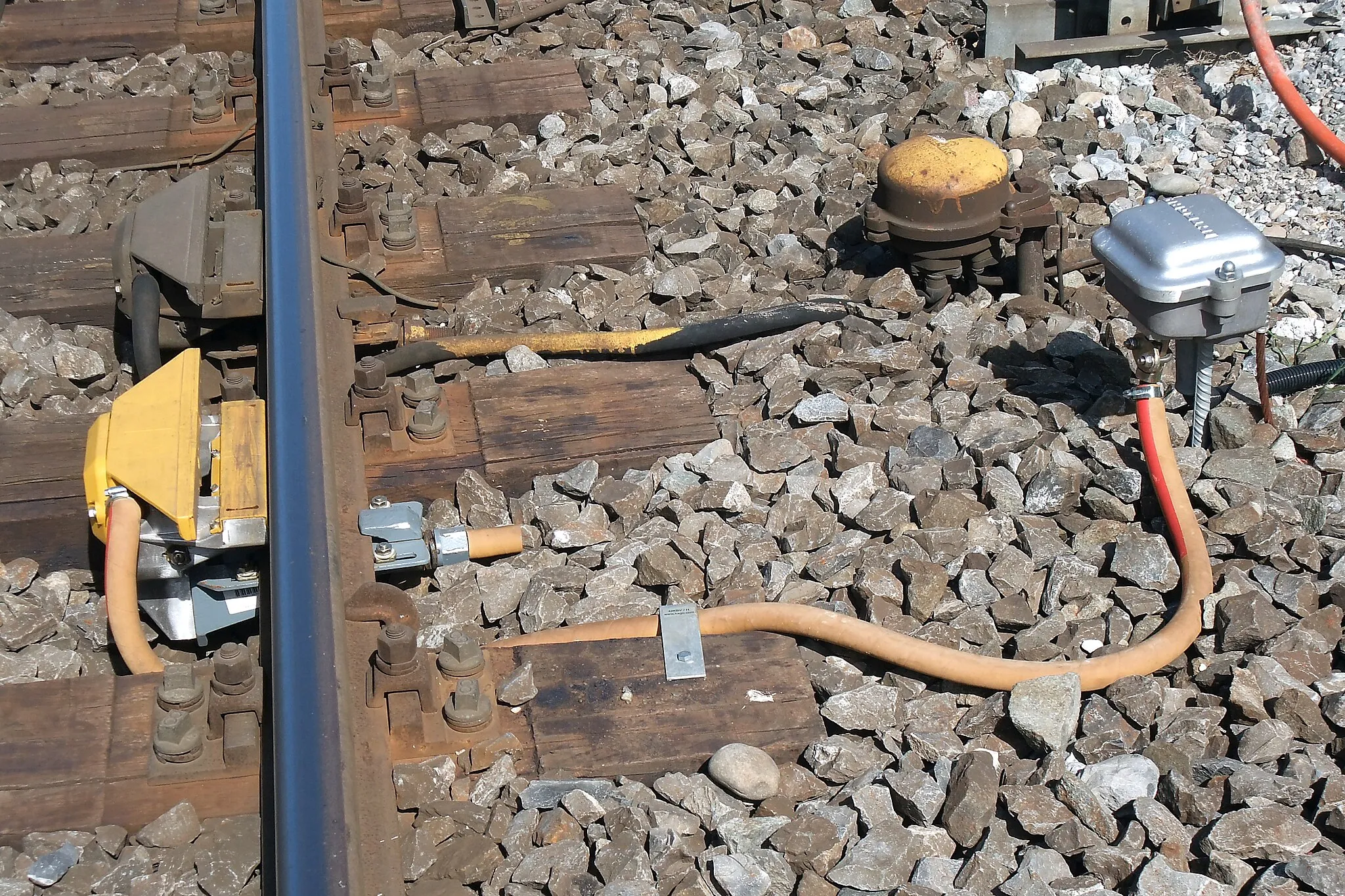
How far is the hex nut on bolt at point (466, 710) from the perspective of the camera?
2.49m

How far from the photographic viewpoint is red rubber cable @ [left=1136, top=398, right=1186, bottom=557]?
111 inches

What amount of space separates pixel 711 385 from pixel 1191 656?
127cm

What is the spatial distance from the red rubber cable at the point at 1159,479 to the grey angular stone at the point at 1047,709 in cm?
45

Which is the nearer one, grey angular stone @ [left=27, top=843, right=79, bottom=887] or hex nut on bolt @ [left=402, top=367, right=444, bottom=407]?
grey angular stone @ [left=27, top=843, right=79, bottom=887]

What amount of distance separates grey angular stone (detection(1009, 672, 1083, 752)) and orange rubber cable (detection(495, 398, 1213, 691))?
0.09 ft

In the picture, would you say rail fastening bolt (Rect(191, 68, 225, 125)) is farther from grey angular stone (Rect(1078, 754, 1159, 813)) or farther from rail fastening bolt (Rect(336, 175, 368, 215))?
grey angular stone (Rect(1078, 754, 1159, 813))

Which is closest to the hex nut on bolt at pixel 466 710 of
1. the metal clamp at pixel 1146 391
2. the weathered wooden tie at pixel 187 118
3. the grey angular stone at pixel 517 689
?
the grey angular stone at pixel 517 689

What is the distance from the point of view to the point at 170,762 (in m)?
2.45

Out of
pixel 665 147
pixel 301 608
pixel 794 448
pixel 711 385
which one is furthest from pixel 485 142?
pixel 301 608

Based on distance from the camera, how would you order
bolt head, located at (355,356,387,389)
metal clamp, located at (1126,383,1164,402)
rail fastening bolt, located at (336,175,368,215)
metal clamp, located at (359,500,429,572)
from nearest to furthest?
metal clamp, located at (359,500,429,572)
metal clamp, located at (1126,383,1164,402)
bolt head, located at (355,356,387,389)
rail fastening bolt, located at (336,175,368,215)

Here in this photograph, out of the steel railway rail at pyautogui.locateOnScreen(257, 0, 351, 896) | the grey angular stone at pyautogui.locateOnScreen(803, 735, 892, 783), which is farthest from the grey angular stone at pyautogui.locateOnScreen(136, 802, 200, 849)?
the grey angular stone at pyautogui.locateOnScreen(803, 735, 892, 783)

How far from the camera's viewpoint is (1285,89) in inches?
173

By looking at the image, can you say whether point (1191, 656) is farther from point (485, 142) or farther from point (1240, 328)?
point (485, 142)

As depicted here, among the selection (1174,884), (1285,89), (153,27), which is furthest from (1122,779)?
(153,27)
